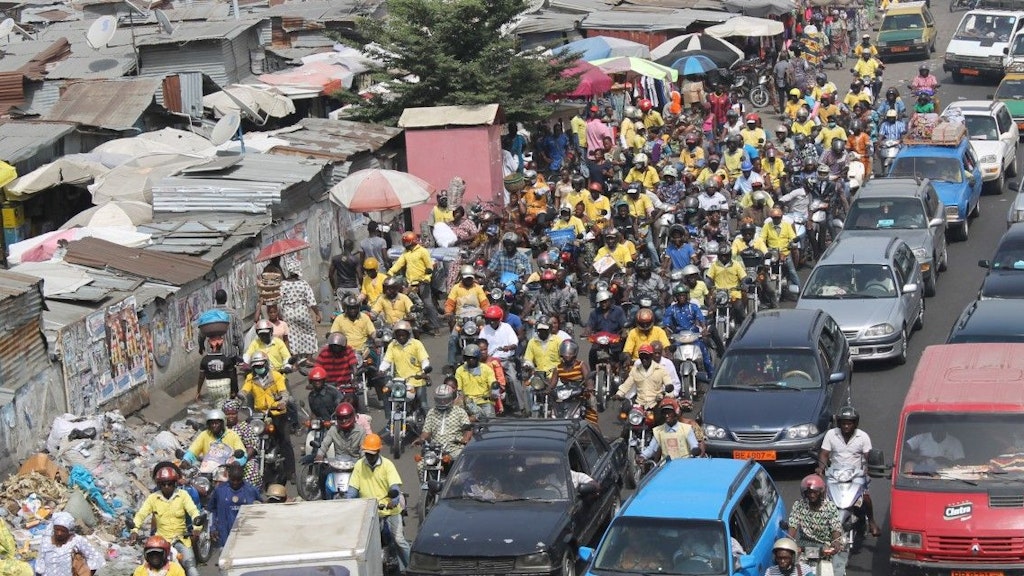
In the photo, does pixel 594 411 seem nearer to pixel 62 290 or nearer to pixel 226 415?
pixel 226 415

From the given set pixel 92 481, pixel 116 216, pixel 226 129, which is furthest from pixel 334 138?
pixel 92 481

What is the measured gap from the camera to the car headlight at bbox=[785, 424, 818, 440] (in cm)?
1667

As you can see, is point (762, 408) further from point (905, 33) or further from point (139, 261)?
point (905, 33)

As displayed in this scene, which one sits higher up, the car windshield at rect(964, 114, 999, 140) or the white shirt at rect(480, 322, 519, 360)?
the white shirt at rect(480, 322, 519, 360)

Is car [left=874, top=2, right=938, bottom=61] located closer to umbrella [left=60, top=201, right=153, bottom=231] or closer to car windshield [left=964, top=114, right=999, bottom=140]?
car windshield [left=964, top=114, right=999, bottom=140]

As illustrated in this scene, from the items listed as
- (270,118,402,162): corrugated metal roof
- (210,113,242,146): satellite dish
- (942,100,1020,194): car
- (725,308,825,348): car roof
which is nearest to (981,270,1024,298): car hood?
(725,308,825,348): car roof

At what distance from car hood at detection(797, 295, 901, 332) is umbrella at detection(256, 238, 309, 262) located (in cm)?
721

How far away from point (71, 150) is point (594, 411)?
16660 mm

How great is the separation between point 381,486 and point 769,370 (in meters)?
5.25

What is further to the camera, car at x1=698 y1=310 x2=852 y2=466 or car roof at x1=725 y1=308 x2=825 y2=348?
car roof at x1=725 y1=308 x2=825 y2=348

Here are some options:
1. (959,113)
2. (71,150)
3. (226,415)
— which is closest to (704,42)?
(959,113)

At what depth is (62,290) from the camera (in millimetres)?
20172

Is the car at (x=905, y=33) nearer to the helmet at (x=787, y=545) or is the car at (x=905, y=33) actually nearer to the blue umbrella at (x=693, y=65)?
the blue umbrella at (x=693, y=65)

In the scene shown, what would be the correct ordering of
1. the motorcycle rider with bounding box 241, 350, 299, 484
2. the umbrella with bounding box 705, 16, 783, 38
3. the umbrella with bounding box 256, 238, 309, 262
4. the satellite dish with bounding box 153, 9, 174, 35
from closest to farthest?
the motorcycle rider with bounding box 241, 350, 299, 484, the umbrella with bounding box 256, 238, 309, 262, the satellite dish with bounding box 153, 9, 174, 35, the umbrella with bounding box 705, 16, 783, 38
